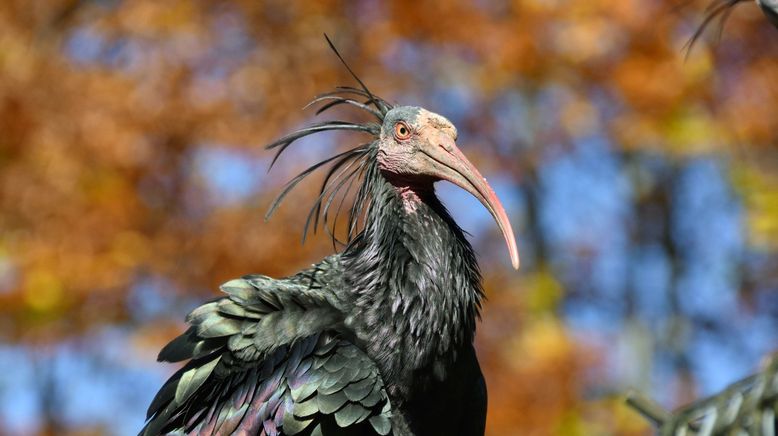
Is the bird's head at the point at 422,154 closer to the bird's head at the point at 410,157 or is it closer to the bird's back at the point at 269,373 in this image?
the bird's head at the point at 410,157

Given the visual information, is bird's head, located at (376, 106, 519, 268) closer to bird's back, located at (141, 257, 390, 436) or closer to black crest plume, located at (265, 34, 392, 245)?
black crest plume, located at (265, 34, 392, 245)

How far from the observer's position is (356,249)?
5047 millimetres

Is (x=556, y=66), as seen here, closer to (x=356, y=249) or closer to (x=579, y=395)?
(x=579, y=395)

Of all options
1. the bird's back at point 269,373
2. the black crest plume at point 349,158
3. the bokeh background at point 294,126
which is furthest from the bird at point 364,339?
the bokeh background at point 294,126

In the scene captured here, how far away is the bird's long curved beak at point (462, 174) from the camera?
15.4 feet

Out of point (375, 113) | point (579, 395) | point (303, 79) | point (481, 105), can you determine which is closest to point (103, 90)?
point (303, 79)

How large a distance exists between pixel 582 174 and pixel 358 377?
11.3 m

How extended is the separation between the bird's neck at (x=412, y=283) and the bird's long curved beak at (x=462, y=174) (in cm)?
18

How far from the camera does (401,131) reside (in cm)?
507

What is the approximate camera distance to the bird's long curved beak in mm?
4680

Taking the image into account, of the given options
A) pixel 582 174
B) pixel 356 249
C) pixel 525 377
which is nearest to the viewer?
pixel 356 249

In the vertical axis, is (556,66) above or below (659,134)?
above

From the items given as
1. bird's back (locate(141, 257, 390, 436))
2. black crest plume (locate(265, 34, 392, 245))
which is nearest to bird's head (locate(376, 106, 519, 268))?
black crest plume (locate(265, 34, 392, 245))

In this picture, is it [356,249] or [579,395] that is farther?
[579,395]
